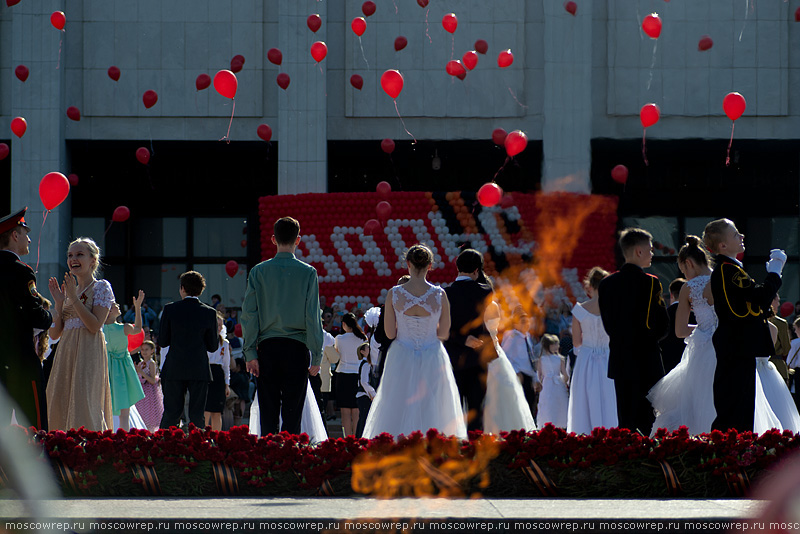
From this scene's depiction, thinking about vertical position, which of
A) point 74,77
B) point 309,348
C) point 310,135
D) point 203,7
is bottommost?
point 309,348

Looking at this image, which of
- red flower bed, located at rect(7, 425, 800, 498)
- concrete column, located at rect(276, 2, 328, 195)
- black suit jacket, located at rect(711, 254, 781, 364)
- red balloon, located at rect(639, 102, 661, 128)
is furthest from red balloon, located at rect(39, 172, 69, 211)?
black suit jacket, located at rect(711, 254, 781, 364)

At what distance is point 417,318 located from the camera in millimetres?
8062

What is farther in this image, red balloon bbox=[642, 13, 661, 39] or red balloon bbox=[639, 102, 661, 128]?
red balloon bbox=[642, 13, 661, 39]

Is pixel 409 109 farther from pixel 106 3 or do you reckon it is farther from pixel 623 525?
pixel 623 525

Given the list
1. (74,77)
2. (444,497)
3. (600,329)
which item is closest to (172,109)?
(74,77)

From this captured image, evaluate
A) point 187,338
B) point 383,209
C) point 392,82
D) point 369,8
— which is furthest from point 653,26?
point 187,338

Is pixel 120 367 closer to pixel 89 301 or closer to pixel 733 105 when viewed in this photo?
pixel 89 301

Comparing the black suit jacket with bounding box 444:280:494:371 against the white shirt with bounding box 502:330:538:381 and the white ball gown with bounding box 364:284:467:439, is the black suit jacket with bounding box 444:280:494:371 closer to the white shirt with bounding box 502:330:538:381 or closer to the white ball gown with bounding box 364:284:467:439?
the white ball gown with bounding box 364:284:467:439

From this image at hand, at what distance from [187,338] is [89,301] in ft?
7.50

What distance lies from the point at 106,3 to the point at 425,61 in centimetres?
688

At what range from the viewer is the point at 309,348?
297 inches

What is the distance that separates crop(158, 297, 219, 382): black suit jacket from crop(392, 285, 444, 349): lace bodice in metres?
2.72

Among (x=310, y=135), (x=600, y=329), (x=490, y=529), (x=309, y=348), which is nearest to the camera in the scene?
(x=490, y=529)

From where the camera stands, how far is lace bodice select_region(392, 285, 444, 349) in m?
8.03
